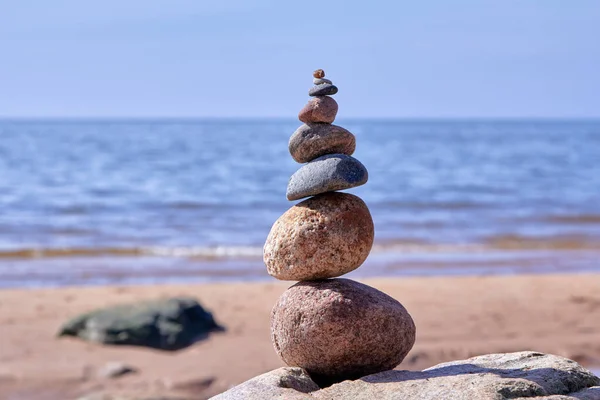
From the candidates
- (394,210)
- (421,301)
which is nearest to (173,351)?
(421,301)

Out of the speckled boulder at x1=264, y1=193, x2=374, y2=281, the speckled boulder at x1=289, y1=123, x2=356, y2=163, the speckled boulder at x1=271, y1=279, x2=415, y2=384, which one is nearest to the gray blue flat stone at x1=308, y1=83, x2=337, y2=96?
the speckled boulder at x1=289, y1=123, x2=356, y2=163

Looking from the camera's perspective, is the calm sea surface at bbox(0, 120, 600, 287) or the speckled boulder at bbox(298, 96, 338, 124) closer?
the speckled boulder at bbox(298, 96, 338, 124)

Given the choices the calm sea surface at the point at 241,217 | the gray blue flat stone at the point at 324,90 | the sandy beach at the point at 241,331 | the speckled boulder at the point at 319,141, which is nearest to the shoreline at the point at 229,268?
the calm sea surface at the point at 241,217

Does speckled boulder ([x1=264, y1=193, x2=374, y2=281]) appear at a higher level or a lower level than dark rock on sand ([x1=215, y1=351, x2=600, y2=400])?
higher

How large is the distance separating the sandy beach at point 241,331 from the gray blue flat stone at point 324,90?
3.87 meters

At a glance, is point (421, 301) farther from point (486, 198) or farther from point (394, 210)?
point (486, 198)

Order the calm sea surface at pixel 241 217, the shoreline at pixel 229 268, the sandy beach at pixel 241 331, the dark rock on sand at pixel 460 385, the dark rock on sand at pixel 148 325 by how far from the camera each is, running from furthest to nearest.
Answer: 1. the calm sea surface at pixel 241 217
2. the shoreline at pixel 229 268
3. the dark rock on sand at pixel 148 325
4. the sandy beach at pixel 241 331
5. the dark rock on sand at pixel 460 385

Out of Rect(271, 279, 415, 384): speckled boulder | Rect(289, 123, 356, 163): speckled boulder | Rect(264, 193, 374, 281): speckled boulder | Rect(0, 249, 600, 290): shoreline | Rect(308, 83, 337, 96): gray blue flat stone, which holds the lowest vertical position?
Rect(0, 249, 600, 290): shoreline

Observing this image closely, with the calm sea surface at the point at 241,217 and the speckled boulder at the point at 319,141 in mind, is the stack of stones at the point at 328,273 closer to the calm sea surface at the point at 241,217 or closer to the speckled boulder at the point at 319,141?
the speckled boulder at the point at 319,141

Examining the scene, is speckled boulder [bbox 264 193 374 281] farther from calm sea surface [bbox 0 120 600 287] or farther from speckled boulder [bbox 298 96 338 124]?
calm sea surface [bbox 0 120 600 287]

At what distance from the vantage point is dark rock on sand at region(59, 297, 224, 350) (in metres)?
8.91

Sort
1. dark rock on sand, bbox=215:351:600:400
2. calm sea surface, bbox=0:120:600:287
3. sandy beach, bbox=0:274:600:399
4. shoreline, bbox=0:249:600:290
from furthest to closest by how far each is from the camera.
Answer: calm sea surface, bbox=0:120:600:287 → shoreline, bbox=0:249:600:290 → sandy beach, bbox=0:274:600:399 → dark rock on sand, bbox=215:351:600:400

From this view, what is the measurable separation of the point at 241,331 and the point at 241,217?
408 inches

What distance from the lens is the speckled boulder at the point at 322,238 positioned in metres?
4.43
